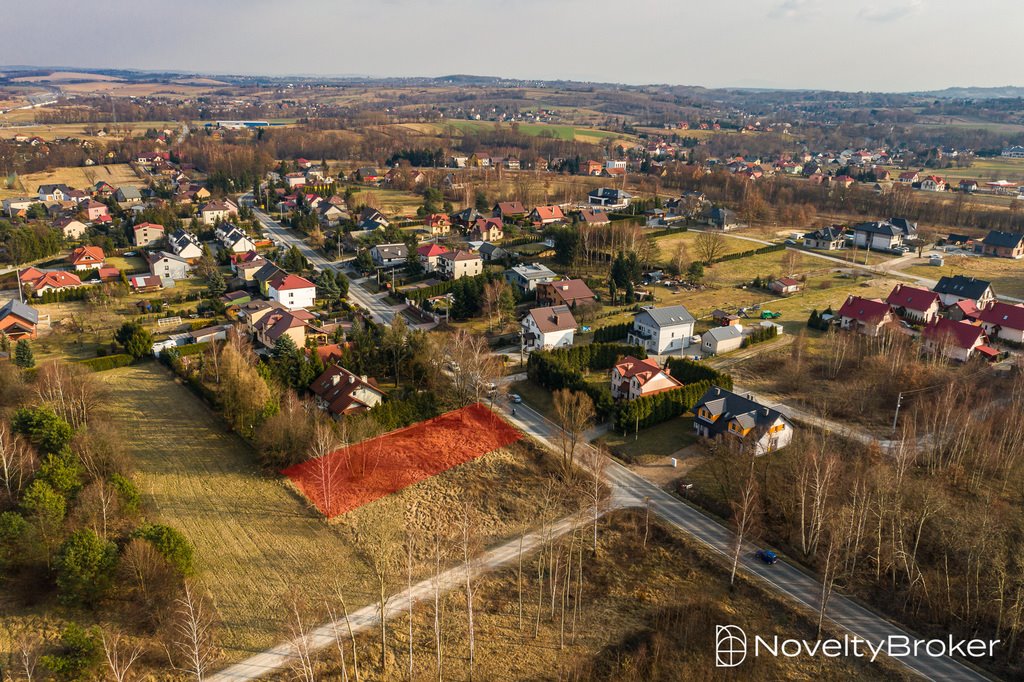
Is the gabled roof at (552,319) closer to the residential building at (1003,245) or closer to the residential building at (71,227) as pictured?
the residential building at (1003,245)

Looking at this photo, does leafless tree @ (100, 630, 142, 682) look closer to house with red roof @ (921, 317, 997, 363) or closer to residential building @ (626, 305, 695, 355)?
residential building @ (626, 305, 695, 355)

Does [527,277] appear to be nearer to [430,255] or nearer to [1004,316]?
[430,255]

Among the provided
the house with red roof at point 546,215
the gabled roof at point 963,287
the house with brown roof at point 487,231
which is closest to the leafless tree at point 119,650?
the house with brown roof at point 487,231

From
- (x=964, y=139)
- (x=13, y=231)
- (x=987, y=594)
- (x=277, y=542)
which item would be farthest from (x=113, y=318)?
(x=964, y=139)

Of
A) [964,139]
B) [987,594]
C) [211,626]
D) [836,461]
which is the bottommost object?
Result: [211,626]

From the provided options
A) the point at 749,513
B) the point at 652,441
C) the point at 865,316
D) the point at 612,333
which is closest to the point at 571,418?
the point at 652,441

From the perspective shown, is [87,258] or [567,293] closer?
[567,293]

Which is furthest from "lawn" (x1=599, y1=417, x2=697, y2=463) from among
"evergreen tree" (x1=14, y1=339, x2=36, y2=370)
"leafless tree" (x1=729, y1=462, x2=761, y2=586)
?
"evergreen tree" (x1=14, y1=339, x2=36, y2=370)

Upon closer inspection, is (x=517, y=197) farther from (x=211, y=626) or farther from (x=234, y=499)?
(x=211, y=626)
